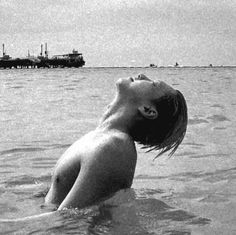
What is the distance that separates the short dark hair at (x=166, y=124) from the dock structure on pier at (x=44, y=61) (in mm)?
132662

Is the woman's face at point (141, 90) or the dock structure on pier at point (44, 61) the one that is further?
the dock structure on pier at point (44, 61)

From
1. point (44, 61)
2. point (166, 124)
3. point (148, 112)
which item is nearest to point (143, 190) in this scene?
point (166, 124)

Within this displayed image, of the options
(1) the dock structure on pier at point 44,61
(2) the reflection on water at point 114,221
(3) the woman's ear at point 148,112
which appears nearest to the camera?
(2) the reflection on water at point 114,221

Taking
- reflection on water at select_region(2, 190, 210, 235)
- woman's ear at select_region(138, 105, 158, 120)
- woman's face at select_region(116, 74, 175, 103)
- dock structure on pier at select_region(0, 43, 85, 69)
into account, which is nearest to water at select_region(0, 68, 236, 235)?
reflection on water at select_region(2, 190, 210, 235)

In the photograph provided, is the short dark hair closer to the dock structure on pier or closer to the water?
the water

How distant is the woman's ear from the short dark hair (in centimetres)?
7

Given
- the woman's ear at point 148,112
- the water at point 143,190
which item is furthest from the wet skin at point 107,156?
the water at point 143,190

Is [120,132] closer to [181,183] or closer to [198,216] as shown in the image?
[198,216]

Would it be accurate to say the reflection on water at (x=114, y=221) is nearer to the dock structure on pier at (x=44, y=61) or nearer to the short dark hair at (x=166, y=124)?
the short dark hair at (x=166, y=124)

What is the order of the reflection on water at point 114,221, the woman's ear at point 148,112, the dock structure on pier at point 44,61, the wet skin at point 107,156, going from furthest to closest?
the dock structure on pier at point 44,61
the woman's ear at point 148,112
the wet skin at point 107,156
the reflection on water at point 114,221

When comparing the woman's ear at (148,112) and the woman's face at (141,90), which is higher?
the woman's face at (141,90)

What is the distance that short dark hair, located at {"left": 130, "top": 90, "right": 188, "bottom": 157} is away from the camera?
385 centimetres

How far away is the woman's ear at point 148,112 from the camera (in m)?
3.76

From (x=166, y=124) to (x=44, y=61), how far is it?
140 metres
